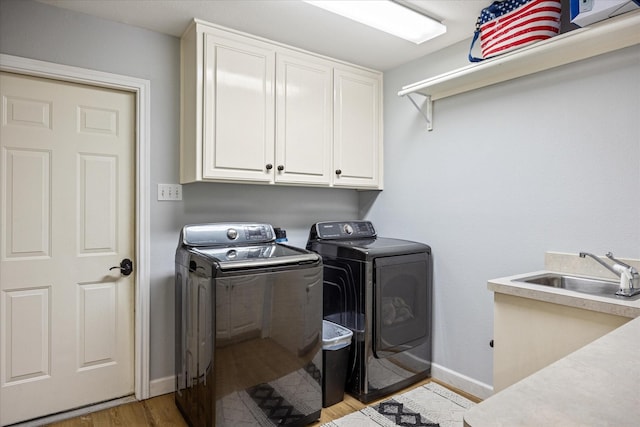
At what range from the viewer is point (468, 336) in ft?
8.36

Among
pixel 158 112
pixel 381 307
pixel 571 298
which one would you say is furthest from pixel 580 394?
pixel 158 112

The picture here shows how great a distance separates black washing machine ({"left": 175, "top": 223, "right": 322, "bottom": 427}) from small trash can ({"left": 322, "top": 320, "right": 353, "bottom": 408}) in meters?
0.16

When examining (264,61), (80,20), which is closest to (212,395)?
(264,61)

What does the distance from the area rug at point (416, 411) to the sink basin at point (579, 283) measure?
93cm

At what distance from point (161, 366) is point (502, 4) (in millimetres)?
3026

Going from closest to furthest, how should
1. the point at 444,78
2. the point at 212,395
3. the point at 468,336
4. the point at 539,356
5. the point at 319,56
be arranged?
1. the point at 539,356
2. the point at 212,395
3. the point at 444,78
4. the point at 468,336
5. the point at 319,56

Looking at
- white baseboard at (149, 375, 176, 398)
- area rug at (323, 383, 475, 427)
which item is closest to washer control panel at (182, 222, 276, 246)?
white baseboard at (149, 375, 176, 398)

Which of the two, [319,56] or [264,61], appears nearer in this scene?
[264,61]

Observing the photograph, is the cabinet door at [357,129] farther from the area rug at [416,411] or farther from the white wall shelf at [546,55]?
the area rug at [416,411]

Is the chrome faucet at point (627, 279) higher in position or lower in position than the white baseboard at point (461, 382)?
higher

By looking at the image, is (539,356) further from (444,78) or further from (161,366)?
(161,366)

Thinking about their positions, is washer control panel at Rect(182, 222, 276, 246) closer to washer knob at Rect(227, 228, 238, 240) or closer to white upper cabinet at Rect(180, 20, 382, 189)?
washer knob at Rect(227, 228, 238, 240)

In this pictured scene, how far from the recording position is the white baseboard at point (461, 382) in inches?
95.9

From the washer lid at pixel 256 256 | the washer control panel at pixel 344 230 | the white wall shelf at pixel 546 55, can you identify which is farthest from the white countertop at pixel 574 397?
the washer control panel at pixel 344 230
